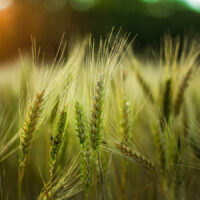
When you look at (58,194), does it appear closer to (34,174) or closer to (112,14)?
(34,174)

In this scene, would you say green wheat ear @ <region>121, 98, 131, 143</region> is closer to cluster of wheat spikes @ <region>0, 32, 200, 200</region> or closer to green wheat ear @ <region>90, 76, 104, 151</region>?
cluster of wheat spikes @ <region>0, 32, 200, 200</region>

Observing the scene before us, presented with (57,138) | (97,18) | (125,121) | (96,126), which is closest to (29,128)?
(57,138)

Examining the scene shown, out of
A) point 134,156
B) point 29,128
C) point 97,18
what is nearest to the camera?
point 29,128

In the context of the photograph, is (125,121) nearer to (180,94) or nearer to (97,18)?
(180,94)

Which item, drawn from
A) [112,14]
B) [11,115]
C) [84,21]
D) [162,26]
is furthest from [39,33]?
A: [11,115]

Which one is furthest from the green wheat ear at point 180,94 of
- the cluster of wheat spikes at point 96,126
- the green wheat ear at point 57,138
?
the green wheat ear at point 57,138

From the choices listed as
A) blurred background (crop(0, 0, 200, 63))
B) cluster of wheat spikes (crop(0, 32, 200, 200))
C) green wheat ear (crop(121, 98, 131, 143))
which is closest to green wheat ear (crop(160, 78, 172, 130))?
cluster of wheat spikes (crop(0, 32, 200, 200))
